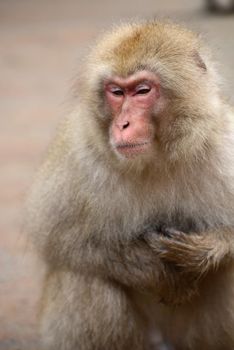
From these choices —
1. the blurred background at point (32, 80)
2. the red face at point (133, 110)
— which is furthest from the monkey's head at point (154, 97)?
the blurred background at point (32, 80)

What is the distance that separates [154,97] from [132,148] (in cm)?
28

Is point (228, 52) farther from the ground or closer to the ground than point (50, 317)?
farther from the ground

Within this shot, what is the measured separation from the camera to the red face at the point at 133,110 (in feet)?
14.4

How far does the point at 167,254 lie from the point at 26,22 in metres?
11.7

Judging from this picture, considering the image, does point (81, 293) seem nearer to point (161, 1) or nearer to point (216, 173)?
point (216, 173)

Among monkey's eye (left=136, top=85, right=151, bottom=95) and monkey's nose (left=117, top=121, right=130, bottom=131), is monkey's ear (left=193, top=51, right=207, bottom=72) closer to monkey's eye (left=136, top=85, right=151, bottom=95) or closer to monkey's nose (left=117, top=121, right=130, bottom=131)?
monkey's eye (left=136, top=85, right=151, bottom=95)

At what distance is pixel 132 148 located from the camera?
4.41m

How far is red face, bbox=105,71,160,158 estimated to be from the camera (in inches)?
173

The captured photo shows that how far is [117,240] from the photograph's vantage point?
4.77 meters

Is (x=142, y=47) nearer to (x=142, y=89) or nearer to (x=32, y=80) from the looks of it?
(x=142, y=89)

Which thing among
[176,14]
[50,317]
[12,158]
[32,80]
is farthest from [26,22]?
[50,317]

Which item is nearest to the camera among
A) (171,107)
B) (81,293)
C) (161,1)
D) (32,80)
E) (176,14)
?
(171,107)

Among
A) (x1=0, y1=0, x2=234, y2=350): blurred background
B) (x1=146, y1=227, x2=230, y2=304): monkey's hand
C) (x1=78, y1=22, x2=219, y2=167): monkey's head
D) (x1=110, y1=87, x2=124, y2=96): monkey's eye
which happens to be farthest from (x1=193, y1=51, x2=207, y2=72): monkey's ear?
(x1=146, y1=227, x2=230, y2=304): monkey's hand

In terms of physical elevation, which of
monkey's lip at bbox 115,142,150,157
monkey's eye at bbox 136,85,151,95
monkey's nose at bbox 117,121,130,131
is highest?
monkey's eye at bbox 136,85,151,95
